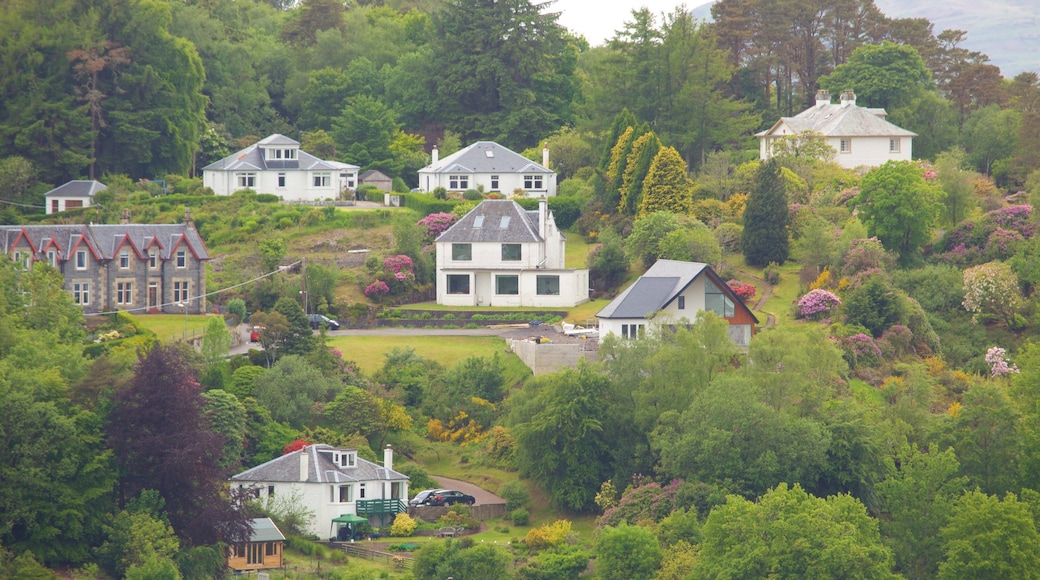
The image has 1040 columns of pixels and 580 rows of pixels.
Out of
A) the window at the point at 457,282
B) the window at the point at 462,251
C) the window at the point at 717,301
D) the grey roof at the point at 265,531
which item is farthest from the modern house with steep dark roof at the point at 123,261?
the window at the point at 717,301

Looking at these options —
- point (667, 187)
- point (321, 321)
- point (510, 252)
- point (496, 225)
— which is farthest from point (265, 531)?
point (667, 187)

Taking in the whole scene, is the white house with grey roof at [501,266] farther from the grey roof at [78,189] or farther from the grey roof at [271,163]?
the grey roof at [78,189]

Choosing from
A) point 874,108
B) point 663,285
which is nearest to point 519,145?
point 874,108

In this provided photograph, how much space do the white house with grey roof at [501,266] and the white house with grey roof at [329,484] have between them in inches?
867

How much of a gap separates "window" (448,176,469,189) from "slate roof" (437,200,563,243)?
1133 centimetres

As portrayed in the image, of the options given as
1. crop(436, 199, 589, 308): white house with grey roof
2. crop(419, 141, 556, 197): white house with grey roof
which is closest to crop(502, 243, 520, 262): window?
crop(436, 199, 589, 308): white house with grey roof

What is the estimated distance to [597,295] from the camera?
8550 cm

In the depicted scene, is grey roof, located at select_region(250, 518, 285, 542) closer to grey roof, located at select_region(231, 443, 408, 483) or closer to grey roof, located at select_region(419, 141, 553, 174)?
grey roof, located at select_region(231, 443, 408, 483)

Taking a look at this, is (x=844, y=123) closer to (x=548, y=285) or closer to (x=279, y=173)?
A: (x=548, y=285)

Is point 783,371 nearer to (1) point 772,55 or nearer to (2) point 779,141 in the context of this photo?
(2) point 779,141

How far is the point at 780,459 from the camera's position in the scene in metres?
60.2

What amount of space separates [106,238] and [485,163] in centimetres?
2793

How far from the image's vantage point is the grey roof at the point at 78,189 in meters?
A: 98.6

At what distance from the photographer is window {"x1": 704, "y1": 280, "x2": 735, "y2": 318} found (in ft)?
235
